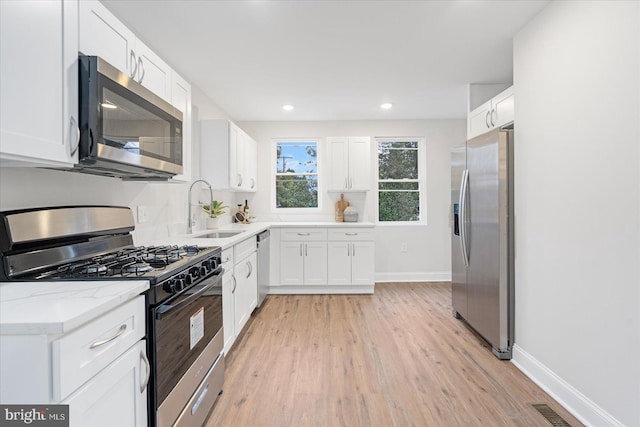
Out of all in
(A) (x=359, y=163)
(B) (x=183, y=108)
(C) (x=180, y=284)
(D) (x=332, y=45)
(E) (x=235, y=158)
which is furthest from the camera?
(A) (x=359, y=163)

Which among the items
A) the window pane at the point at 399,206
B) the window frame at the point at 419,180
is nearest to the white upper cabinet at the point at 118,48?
the window frame at the point at 419,180

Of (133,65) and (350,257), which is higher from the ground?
(133,65)

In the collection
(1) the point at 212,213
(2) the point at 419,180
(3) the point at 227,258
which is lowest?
(3) the point at 227,258

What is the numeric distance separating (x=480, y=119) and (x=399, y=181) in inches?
77.1

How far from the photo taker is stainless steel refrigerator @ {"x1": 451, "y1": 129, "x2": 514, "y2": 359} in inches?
98.3

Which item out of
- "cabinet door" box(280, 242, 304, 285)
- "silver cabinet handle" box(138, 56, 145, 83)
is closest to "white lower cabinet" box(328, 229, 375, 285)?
"cabinet door" box(280, 242, 304, 285)

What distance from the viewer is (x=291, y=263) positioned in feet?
14.1

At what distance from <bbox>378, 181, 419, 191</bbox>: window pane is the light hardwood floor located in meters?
2.19

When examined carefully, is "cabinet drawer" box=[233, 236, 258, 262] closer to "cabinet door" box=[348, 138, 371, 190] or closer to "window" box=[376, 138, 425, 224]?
"cabinet door" box=[348, 138, 371, 190]

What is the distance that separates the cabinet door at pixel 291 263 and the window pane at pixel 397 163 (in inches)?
74.6

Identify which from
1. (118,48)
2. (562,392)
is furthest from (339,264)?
(118,48)

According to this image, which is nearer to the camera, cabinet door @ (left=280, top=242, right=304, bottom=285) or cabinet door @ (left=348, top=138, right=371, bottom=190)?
cabinet door @ (left=280, top=242, right=304, bottom=285)

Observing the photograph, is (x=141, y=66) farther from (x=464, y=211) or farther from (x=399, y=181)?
(x=399, y=181)

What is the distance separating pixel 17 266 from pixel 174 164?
99cm
